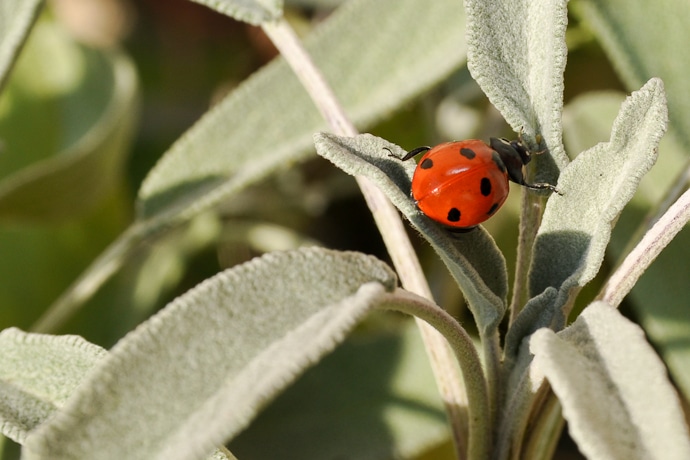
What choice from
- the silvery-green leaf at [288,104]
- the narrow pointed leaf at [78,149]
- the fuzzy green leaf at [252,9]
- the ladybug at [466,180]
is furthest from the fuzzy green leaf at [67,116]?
the ladybug at [466,180]

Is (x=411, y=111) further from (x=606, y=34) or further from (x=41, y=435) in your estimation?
(x=41, y=435)

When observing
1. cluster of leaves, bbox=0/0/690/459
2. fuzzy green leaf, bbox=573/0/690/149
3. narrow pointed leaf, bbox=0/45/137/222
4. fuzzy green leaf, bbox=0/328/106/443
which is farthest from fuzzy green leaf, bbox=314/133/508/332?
narrow pointed leaf, bbox=0/45/137/222

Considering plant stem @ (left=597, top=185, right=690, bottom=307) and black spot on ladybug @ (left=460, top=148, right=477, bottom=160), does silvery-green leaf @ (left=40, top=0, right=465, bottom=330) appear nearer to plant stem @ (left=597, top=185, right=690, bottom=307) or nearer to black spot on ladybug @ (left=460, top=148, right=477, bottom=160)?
A: black spot on ladybug @ (left=460, top=148, right=477, bottom=160)

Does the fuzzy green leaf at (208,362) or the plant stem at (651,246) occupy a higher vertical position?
the fuzzy green leaf at (208,362)

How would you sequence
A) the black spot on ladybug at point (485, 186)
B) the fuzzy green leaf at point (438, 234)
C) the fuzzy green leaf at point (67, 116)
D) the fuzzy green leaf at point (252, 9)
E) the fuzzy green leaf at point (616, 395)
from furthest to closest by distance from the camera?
1. the fuzzy green leaf at point (67, 116)
2. the fuzzy green leaf at point (252, 9)
3. the black spot on ladybug at point (485, 186)
4. the fuzzy green leaf at point (438, 234)
5. the fuzzy green leaf at point (616, 395)

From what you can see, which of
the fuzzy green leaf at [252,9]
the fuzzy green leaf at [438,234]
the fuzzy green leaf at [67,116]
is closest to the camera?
the fuzzy green leaf at [438,234]

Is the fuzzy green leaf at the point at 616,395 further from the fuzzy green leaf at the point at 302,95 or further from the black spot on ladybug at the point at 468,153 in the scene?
the fuzzy green leaf at the point at 302,95

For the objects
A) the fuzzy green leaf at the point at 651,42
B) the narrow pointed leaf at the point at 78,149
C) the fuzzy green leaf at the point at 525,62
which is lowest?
the fuzzy green leaf at the point at 651,42

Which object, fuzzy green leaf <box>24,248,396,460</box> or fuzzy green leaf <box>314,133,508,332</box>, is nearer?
fuzzy green leaf <box>24,248,396,460</box>

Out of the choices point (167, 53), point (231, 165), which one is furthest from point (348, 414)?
point (167, 53)
